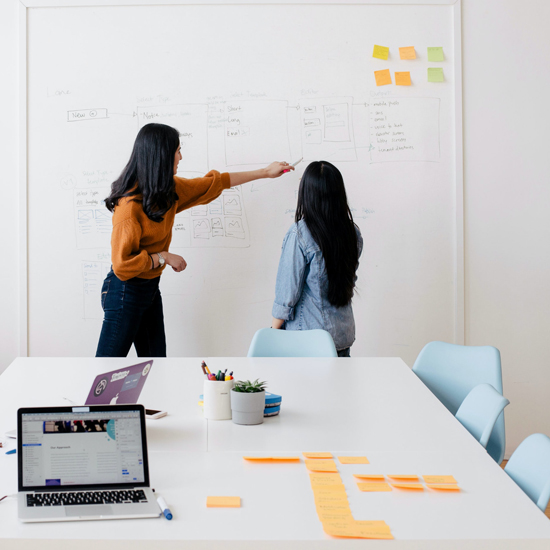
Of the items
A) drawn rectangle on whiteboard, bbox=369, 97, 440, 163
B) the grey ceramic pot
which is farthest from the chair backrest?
drawn rectangle on whiteboard, bbox=369, 97, 440, 163

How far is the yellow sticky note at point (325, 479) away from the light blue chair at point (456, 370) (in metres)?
1.13

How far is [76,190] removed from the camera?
10.9 ft

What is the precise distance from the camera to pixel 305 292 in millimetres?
2678

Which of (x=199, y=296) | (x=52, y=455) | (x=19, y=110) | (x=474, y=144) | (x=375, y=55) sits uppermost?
(x=375, y=55)

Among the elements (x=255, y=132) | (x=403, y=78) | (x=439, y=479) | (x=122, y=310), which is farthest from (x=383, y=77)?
(x=439, y=479)

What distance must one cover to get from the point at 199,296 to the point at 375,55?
1687 mm

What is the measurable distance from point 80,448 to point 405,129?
2.66 m

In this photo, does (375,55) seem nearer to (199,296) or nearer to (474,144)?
(474,144)

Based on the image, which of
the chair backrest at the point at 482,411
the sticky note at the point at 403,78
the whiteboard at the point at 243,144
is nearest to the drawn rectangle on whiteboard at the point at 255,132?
the whiteboard at the point at 243,144

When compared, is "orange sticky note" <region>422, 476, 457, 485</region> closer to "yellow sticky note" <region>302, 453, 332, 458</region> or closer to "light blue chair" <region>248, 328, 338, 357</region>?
"yellow sticky note" <region>302, 453, 332, 458</region>

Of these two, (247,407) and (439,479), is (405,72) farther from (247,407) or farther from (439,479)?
(439,479)

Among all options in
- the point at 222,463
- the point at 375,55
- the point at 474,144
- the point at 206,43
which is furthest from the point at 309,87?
the point at 222,463

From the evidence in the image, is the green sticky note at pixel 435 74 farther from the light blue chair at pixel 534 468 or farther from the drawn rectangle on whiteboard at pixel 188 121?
the light blue chair at pixel 534 468

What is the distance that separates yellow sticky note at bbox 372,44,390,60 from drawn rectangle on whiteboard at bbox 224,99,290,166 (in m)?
0.57
